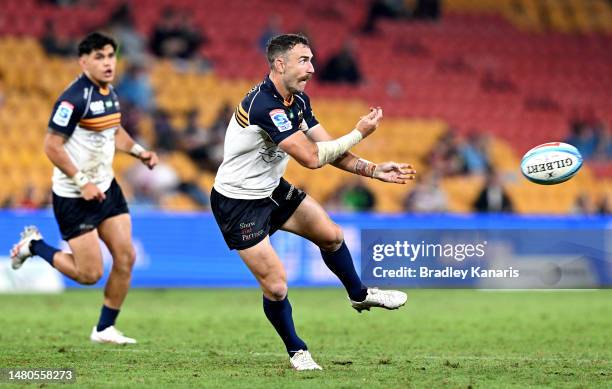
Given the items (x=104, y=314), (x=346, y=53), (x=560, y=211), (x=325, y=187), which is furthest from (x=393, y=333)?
(x=346, y=53)

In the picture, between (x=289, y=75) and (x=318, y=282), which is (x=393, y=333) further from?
(x=318, y=282)

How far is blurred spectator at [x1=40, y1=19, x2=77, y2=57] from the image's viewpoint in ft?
65.5

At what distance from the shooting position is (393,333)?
34.1 feet

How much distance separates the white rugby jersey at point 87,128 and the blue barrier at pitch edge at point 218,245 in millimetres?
6394

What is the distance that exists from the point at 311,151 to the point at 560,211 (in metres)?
14.7

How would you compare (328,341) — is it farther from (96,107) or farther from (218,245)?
(218,245)

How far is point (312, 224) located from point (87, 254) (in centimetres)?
226

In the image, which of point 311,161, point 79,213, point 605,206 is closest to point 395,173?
point 311,161

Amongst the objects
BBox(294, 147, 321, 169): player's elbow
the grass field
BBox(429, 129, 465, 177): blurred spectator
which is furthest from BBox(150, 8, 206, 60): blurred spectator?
BBox(294, 147, 321, 169): player's elbow

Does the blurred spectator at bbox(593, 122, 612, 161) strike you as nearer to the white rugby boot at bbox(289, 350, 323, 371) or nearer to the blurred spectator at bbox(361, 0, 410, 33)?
the blurred spectator at bbox(361, 0, 410, 33)

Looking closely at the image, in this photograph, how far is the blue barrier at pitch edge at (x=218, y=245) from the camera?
15.5m

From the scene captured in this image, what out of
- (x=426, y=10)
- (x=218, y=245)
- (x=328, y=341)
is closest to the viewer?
(x=328, y=341)

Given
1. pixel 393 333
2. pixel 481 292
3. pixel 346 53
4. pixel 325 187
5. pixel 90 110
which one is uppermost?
pixel 346 53

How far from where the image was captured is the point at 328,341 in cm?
967
